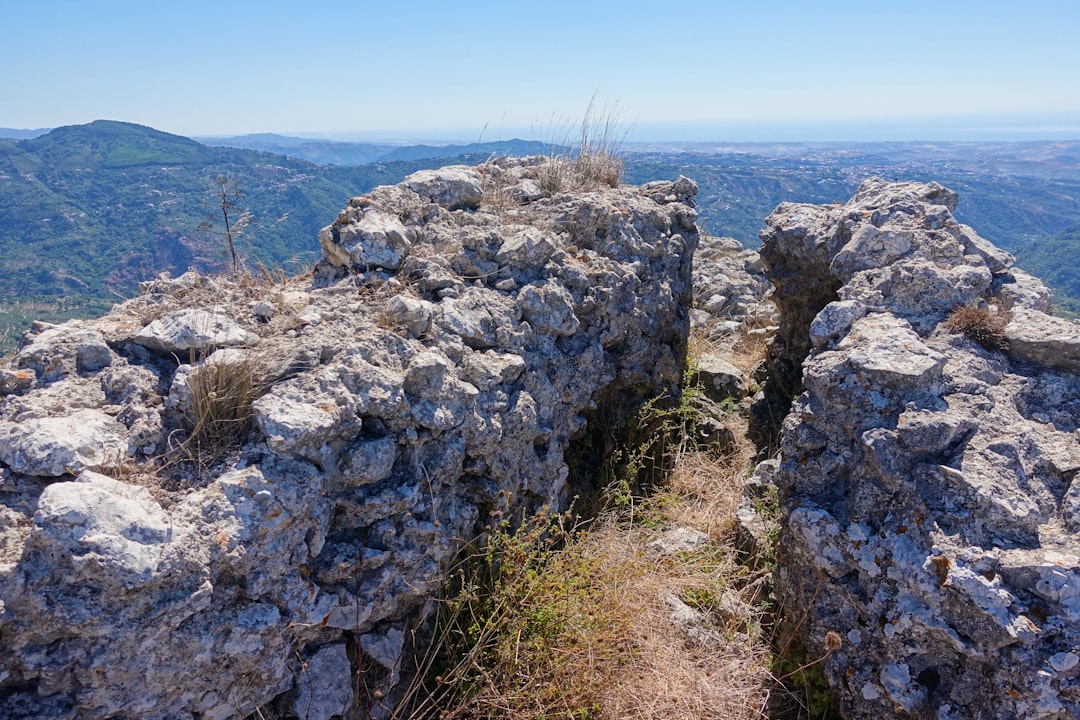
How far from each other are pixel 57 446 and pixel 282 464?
90 centimetres

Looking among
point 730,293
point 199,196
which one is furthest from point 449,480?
point 199,196

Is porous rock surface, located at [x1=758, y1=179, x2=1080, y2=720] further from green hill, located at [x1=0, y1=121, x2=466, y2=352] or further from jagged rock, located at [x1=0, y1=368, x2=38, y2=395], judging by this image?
green hill, located at [x1=0, y1=121, x2=466, y2=352]

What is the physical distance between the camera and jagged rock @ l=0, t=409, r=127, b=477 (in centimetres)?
248

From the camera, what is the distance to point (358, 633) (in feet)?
10.1

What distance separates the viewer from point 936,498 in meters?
3.12

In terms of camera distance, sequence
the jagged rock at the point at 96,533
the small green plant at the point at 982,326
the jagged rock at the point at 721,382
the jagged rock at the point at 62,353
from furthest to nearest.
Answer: the jagged rock at the point at 721,382 < the small green plant at the point at 982,326 < the jagged rock at the point at 62,353 < the jagged rock at the point at 96,533

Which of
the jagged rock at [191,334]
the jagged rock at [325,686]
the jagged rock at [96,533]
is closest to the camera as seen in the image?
the jagged rock at [96,533]

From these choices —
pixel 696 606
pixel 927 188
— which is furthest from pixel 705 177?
pixel 696 606

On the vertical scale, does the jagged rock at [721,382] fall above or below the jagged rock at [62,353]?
below

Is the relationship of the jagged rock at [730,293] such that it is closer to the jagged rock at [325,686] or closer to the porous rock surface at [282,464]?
the porous rock surface at [282,464]

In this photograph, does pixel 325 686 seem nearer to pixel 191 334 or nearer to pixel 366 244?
pixel 191 334

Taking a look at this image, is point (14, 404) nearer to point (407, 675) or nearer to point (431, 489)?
point (431, 489)

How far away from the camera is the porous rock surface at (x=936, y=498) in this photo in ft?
8.90

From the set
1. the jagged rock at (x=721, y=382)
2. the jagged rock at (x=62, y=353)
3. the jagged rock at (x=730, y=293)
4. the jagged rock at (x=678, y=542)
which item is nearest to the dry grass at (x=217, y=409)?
the jagged rock at (x=62, y=353)
